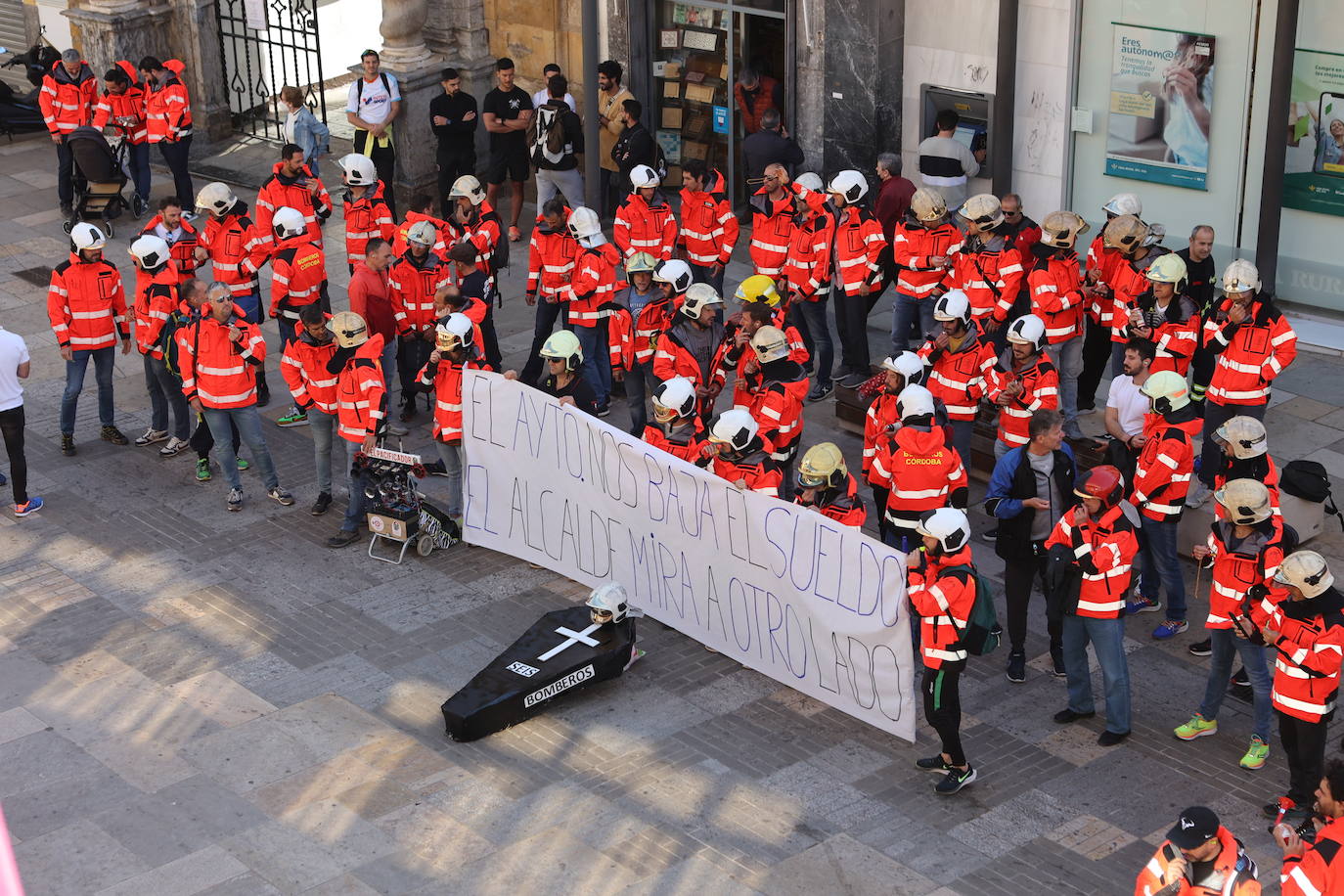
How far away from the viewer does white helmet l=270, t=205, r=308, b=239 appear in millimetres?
15047

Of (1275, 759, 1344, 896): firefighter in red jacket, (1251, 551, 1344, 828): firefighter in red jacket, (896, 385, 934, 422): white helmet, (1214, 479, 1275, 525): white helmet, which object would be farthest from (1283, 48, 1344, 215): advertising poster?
(1275, 759, 1344, 896): firefighter in red jacket

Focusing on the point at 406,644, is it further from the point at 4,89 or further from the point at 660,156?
the point at 4,89

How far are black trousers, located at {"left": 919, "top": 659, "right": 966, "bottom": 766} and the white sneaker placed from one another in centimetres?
753

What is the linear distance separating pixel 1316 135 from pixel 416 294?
25.9 feet

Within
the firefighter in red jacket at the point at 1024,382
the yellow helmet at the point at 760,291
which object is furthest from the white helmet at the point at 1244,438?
the yellow helmet at the point at 760,291

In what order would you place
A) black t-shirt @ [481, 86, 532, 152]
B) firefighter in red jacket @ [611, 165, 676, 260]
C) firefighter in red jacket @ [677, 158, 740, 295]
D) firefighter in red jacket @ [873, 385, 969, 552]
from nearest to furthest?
1. firefighter in red jacket @ [873, 385, 969, 552]
2. firefighter in red jacket @ [611, 165, 676, 260]
3. firefighter in red jacket @ [677, 158, 740, 295]
4. black t-shirt @ [481, 86, 532, 152]

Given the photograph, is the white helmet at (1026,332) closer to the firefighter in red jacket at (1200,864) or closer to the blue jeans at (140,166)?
the firefighter in red jacket at (1200,864)

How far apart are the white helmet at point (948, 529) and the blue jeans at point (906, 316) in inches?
207

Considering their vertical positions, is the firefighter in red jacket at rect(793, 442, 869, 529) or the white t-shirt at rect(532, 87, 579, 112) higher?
the white t-shirt at rect(532, 87, 579, 112)

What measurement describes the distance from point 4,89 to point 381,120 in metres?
7.18

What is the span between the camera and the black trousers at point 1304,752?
9352 millimetres

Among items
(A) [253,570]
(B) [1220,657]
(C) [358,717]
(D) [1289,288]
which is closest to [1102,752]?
(B) [1220,657]

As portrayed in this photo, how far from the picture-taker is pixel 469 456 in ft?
43.0

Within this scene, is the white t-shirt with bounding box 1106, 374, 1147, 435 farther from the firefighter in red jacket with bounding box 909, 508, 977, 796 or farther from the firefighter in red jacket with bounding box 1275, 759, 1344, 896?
the firefighter in red jacket with bounding box 1275, 759, 1344, 896
